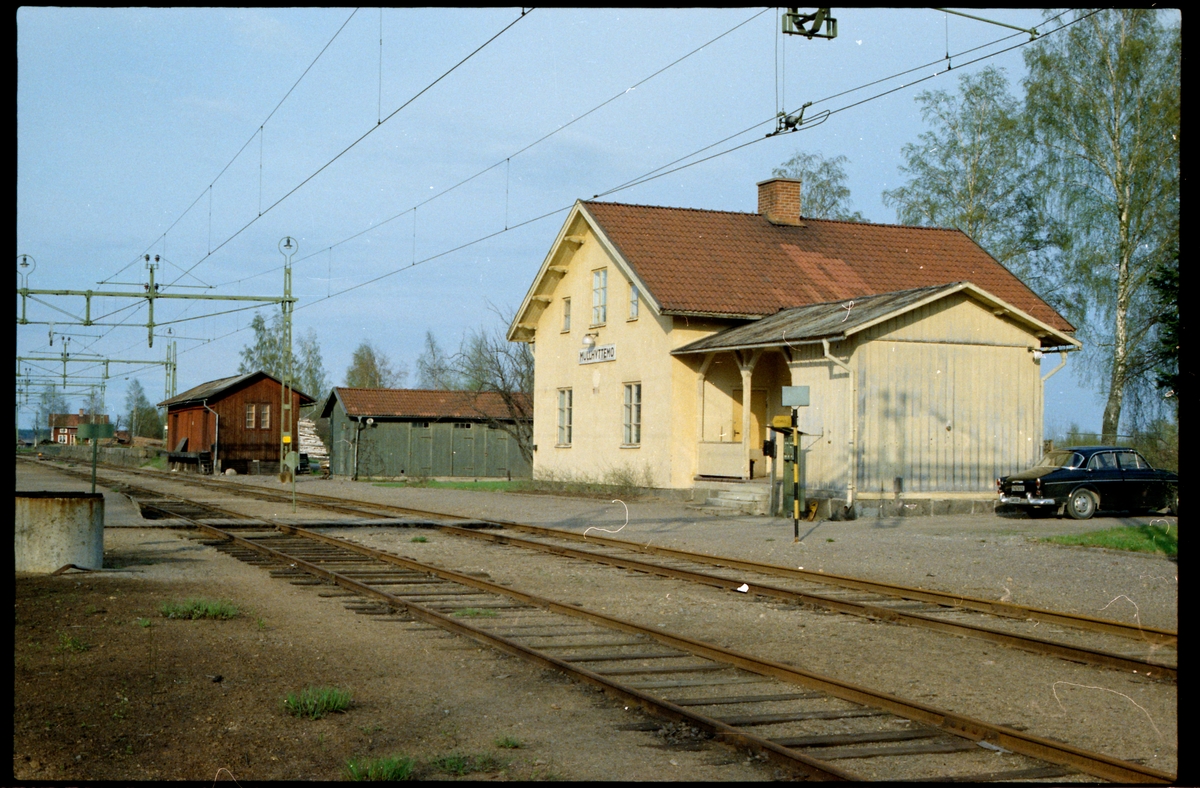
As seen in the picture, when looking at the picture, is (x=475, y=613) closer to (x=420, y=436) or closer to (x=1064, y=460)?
(x=1064, y=460)

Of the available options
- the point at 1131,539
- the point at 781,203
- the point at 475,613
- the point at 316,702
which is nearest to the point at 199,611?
the point at 475,613

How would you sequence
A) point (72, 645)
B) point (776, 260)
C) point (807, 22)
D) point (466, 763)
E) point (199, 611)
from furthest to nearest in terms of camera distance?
point (776, 260) → point (807, 22) → point (199, 611) → point (72, 645) → point (466, 763)

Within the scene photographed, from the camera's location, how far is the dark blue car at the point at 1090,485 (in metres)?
21.9

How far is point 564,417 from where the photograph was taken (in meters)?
34.7

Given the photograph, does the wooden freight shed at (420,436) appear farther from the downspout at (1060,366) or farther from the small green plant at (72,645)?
the small green plant at (72,645)

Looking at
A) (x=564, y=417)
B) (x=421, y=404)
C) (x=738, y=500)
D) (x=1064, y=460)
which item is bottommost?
(x=738, y=500)

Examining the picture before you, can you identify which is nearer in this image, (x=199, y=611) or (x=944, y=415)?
(x=199, y=611)

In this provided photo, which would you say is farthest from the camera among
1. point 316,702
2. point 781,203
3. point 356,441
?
point 356,441

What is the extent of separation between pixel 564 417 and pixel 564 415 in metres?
0.06

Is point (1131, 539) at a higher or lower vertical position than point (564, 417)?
lower

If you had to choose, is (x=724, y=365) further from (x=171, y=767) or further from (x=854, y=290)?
(x=171, y=767)

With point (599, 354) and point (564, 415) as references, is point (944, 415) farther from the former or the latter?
point (564, 415)

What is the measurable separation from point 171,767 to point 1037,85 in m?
36.1

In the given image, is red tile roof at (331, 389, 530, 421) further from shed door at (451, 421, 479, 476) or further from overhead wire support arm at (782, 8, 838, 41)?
overhead wire support arm at (782, 8, 838, 41)
